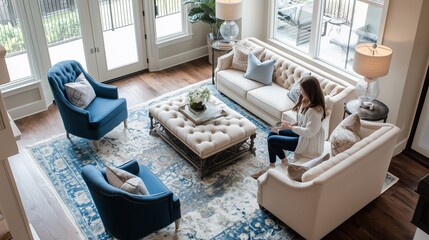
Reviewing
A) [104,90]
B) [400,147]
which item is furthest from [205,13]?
[400,147]

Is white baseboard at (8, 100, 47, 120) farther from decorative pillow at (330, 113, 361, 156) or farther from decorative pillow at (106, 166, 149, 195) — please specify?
decorative pillow at (330, 113, 361, 156)

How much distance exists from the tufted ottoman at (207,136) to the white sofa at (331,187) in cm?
81

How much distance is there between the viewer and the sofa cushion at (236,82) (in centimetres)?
691

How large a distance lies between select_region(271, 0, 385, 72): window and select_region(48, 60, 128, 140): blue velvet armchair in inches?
118

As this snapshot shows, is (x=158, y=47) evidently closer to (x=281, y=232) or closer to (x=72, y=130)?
(x=72, y=130)

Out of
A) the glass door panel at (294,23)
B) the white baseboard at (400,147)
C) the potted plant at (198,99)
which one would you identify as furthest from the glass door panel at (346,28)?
the potted plant at (198,99)

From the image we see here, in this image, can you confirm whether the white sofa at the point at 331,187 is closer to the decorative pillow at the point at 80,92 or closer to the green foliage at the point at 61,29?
the decorative pillow at the point at 80,92

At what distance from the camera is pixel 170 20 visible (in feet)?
26.8

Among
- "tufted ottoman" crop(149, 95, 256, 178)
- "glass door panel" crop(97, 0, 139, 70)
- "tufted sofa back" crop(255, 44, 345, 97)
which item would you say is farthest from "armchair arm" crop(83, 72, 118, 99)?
"tufted sofa back" crop(255, 44, 345, 97)

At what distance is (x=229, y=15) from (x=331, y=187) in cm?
364

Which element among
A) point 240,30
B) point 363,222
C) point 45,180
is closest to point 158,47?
point 240,30

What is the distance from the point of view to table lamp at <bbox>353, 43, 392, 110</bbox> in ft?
17.6

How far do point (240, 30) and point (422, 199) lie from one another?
6066 mm

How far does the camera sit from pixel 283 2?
766 cm
